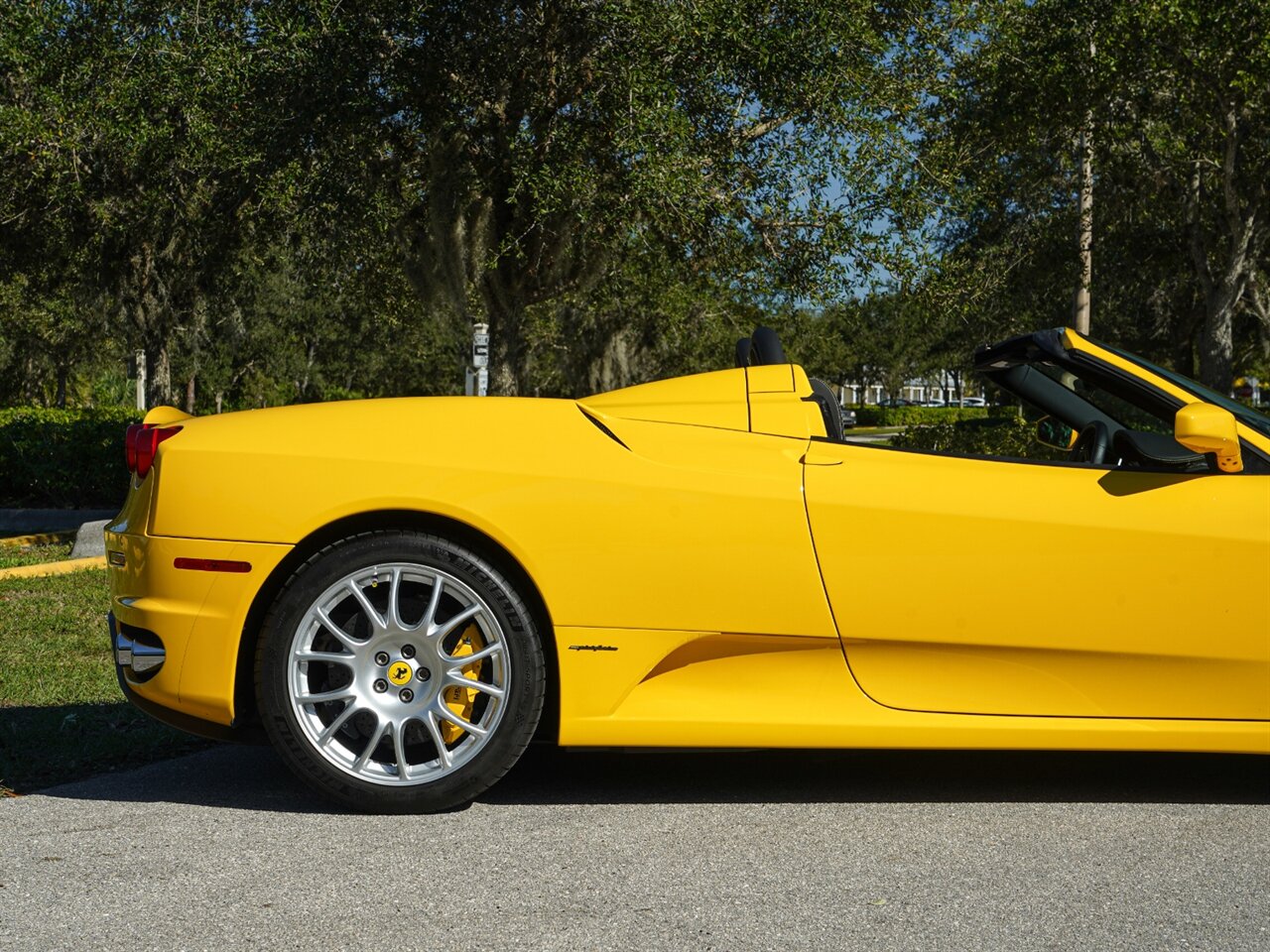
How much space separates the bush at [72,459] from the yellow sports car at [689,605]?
1178 cm

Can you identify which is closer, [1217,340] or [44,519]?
[44,519]

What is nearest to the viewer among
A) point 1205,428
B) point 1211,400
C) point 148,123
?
point 1205,428

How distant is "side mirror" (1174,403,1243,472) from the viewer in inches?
148

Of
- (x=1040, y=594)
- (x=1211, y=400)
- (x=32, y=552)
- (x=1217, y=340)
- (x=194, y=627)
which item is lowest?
(x=32, y=552)

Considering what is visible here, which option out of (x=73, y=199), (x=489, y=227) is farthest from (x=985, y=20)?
(x=73, y=199)

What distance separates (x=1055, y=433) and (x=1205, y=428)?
1144 mm

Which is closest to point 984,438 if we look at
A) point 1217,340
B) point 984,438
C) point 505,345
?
point 984,438

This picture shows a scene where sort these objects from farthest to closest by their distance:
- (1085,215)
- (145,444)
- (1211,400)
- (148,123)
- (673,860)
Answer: (1085,215) < (148,123) < (1211,400) < (145,444) < (673,860)

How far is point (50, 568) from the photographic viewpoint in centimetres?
991

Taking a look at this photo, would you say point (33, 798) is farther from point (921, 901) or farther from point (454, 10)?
point (454, 10)

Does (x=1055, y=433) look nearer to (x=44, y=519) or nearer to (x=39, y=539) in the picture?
(x=39, y=539)

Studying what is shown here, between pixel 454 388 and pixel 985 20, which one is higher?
pixel 985 20

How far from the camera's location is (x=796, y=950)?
282cm

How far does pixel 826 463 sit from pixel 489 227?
35.9 feet
